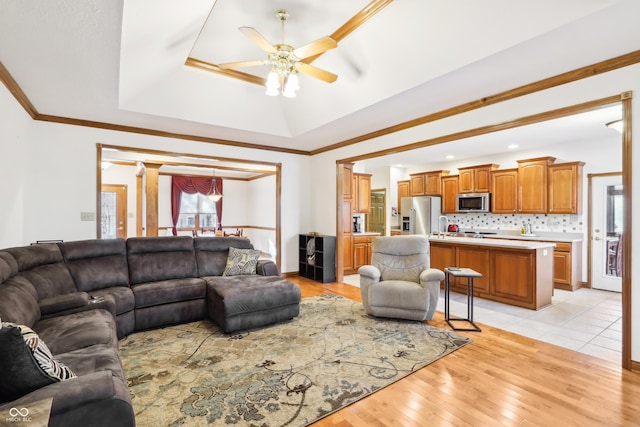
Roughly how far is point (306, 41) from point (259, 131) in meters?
1.85

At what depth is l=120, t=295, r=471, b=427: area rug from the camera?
2.04m

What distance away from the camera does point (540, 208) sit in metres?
5.98

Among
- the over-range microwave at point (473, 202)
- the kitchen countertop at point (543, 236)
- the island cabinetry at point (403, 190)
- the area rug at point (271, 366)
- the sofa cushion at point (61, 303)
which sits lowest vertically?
the area rug at point (271, 366)

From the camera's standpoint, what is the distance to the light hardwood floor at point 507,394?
1981mm

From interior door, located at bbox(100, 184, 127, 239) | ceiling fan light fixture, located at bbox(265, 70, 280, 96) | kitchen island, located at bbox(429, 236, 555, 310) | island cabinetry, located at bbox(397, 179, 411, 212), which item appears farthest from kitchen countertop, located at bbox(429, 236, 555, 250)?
interior door, located at bbox(100, 184, 127, 239)

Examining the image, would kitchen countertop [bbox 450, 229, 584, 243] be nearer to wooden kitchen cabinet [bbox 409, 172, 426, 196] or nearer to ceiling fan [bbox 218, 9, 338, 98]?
wooden kitchen cabinet [bbox 409, 172, 426, 196]

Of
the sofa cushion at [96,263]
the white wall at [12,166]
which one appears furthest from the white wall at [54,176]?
the sofa cushion at [96,263]

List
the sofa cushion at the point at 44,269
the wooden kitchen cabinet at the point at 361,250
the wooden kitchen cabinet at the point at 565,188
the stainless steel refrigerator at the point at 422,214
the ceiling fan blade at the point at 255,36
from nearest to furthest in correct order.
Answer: the ceiling fan blade at the point at 255,36 → the sofa cushion at the point at 44,269 → the wooden kitchen cabinet at the point at 565,188 → the wooden kitchen cabinet at the point at 361,250 → the stainless steel refrigerator at the point at 422,214

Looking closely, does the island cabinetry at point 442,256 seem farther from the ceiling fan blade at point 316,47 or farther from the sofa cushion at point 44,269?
the sofa cushion at point 44,269

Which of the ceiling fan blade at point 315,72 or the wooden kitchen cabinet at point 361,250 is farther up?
the ceiling fan blade at point 315,72

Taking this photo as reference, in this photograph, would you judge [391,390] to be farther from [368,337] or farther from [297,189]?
[297,189]

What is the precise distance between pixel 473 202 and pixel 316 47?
5.84m

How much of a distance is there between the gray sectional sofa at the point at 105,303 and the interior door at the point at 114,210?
18.7ft

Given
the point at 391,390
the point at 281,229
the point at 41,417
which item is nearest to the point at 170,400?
the point at 41,417
